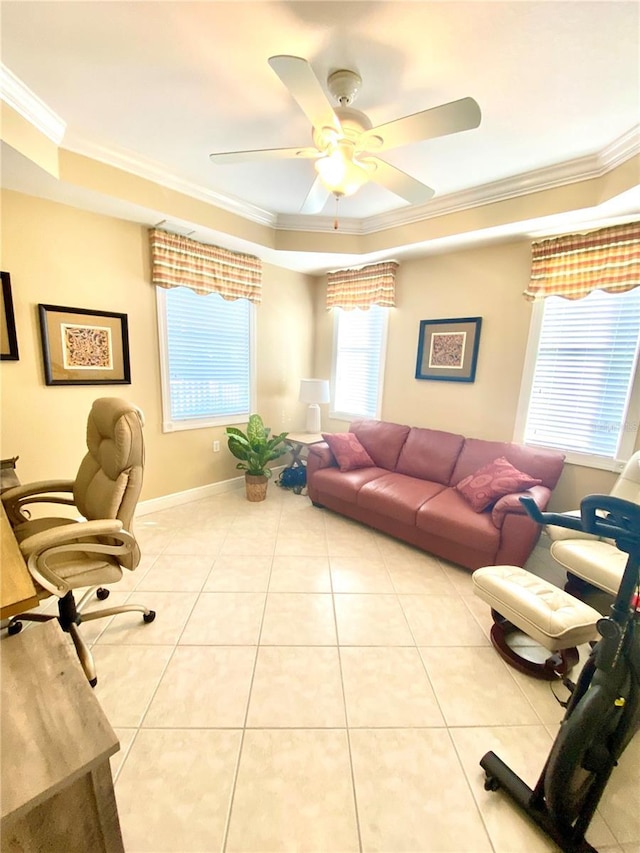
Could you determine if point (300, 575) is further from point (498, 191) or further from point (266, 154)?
point (498, 191)

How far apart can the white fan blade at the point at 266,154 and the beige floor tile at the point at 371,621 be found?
2410 millimetres

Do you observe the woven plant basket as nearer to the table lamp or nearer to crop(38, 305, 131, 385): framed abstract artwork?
the table lamp

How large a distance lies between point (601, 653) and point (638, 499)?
169 cm

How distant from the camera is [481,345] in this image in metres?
3.07

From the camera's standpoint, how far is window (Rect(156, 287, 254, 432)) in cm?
312

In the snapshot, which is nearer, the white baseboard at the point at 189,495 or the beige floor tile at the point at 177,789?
the beige floor tile at the point at 177,789

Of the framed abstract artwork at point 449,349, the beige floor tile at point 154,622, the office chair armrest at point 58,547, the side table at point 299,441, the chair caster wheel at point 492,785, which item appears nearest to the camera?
the chair caster wheel at point 492,785

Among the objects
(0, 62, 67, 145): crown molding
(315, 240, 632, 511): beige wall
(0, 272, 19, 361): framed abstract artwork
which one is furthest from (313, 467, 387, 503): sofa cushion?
(0, 62, 67, 145): crown molding

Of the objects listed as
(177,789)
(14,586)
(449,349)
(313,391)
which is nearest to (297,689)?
(177,789)

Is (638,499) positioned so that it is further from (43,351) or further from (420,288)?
(43,351)

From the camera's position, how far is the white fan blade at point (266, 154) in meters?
1.57

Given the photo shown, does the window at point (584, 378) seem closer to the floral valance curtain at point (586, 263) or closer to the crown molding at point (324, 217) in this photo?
the floral valance curtain at point (586, 263)

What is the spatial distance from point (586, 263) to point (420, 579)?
2.55 m

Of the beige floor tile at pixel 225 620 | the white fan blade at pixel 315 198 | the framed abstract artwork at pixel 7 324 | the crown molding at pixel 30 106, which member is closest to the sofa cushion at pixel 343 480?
the beige floor tile at pixel 225 620
